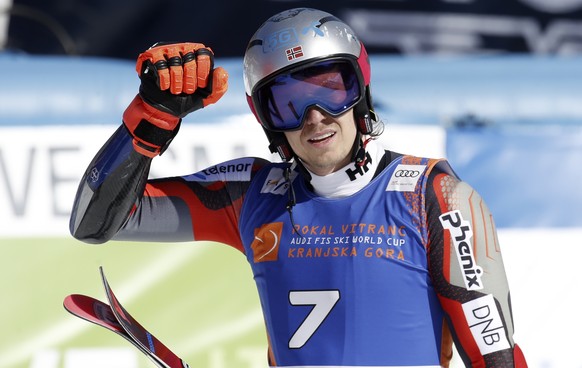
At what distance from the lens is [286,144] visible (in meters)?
2.98

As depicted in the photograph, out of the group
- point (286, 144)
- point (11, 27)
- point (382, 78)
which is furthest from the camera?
point (11, 27)

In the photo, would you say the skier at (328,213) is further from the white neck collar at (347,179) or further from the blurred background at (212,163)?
the blurred background at (212,163)

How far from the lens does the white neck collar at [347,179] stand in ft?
9.48

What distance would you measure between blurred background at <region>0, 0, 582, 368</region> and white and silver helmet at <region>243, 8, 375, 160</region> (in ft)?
3.41

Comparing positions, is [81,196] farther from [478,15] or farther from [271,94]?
[478,15]

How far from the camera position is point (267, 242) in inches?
114

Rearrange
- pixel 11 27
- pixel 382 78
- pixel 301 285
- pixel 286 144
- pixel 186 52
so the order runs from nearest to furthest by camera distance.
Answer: pixel 186 52, pixel 301 285, pixel 286 144, pixel 382 78, pixel 11 27

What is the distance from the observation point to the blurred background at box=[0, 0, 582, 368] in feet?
12.7

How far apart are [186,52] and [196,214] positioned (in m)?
0.62

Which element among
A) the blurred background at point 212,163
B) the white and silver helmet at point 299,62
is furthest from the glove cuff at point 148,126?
the blurred background at point 212,163

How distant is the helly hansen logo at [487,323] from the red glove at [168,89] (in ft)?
2.63

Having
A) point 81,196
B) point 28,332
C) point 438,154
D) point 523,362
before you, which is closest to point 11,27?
point 28,332

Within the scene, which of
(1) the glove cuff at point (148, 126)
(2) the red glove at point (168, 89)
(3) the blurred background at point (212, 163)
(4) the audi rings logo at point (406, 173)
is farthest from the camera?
(3) the blurred background at point (212, 163)

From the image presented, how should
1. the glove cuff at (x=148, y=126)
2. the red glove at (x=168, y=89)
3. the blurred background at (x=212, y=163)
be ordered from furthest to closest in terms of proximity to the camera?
the blurred background at (x=212, y=163)
the glove cuff at (x=148, y=126)
the red glove at (x=168, y=89)
